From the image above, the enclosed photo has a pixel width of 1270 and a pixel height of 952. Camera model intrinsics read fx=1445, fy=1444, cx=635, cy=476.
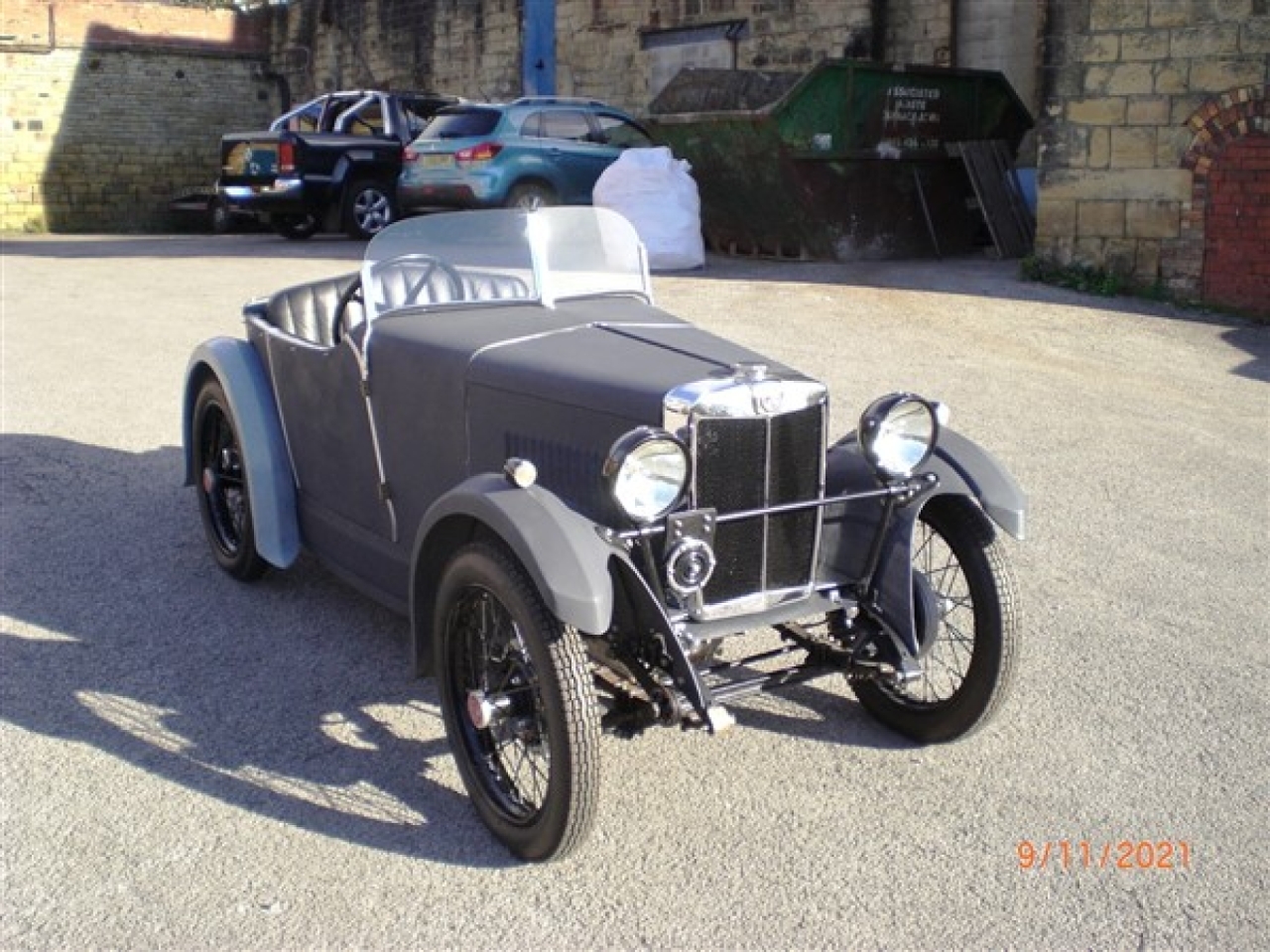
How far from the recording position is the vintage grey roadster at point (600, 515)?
11.4ft

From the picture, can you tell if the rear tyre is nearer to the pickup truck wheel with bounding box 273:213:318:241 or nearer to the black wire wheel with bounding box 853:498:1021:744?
the pickup truck wheel with bounding box 273:213:318:241

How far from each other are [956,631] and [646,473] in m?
1.28

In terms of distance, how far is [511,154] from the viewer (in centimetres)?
1534

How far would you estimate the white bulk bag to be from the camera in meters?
13.8

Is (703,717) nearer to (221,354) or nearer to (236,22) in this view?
(221,354)

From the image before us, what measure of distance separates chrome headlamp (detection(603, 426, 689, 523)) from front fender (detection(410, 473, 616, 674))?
0.41 feet

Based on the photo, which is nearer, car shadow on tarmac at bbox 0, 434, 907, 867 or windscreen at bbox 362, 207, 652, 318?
car shadow on tarmac at bbox 0, 434, 907, 867

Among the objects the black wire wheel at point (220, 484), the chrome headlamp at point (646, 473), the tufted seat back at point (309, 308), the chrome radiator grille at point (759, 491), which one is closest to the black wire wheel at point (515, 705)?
the chrome headlamp at point (646, 473)

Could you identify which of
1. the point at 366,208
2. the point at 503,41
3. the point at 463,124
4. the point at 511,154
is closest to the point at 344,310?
the point at 511,154

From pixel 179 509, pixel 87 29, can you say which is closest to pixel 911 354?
pixel 179 509

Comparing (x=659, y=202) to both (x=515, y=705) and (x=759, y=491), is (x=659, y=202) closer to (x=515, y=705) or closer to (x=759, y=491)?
(x=759, y=491)

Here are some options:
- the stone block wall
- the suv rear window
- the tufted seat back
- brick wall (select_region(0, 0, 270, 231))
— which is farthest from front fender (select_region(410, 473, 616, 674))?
brick wall (select_region(0, 0, 270, 231))

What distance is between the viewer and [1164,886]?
3385 millimetres
